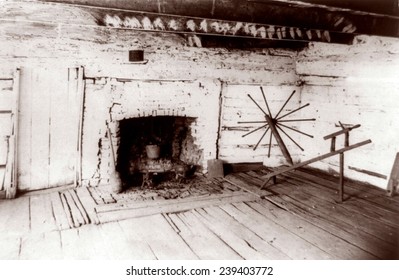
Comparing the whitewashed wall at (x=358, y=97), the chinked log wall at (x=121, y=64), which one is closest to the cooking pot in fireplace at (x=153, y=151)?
the chinked log wall at (x=121, y=64)

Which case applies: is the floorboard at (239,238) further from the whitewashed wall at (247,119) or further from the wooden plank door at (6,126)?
the wooden plank door at (6,126)

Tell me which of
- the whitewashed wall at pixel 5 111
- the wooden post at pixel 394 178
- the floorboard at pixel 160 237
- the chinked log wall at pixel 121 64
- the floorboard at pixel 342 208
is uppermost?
the chinked log wall at pixel 121 64

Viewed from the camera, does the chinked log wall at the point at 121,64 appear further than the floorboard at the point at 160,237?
Yes

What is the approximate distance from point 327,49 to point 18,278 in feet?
18.5

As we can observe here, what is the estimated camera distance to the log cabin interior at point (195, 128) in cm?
340

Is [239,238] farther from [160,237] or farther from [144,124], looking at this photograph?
[144,124]

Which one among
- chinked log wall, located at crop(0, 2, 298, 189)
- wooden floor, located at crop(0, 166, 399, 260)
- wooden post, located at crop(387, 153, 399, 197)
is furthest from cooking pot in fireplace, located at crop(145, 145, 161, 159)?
wooden post, located at crop(387, 153, 399, 197)

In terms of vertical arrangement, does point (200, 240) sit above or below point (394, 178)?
below

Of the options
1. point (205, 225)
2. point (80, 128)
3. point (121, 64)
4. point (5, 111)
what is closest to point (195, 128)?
point (121, 64)

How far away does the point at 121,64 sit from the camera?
16.2ft

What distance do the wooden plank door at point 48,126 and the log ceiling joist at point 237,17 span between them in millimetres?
1762

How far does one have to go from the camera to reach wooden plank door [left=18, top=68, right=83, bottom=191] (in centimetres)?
447

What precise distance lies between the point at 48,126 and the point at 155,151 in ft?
5.33

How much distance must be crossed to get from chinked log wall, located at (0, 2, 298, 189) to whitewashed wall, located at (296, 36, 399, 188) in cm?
51
